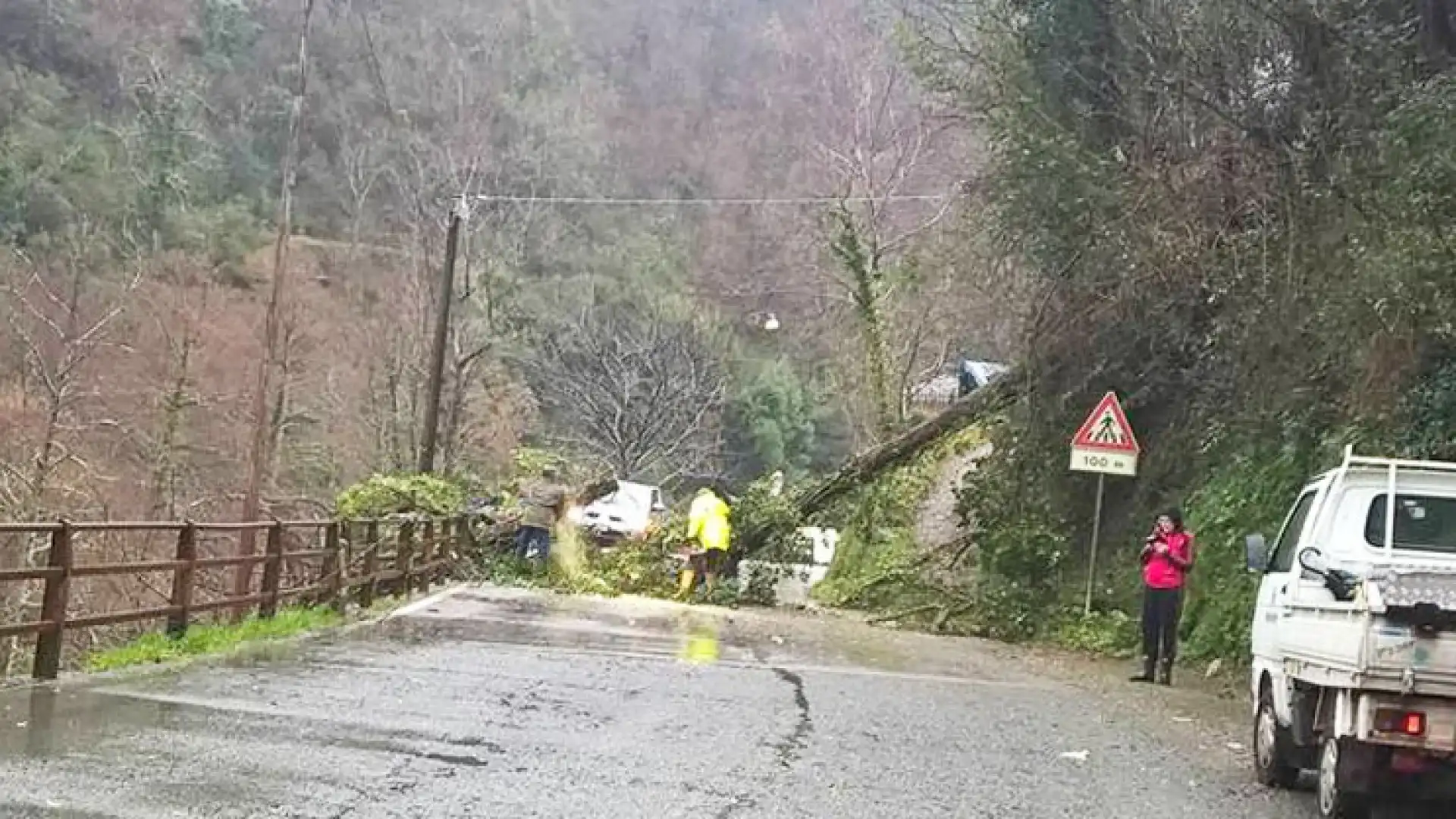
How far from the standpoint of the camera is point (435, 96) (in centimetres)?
5581

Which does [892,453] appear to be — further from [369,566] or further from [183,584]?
[183,584]

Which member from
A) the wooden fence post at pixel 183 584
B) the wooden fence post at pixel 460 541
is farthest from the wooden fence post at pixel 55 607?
the wooden fence post at pixel 460 541

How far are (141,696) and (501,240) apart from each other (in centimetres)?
4455

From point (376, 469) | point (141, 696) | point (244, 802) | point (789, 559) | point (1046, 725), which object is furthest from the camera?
point (376, 469)

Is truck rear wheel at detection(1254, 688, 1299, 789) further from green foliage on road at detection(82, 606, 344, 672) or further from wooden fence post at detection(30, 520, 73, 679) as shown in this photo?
green foliage on road at detection(82, 606, 344, 672)

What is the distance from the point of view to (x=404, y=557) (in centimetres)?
2195

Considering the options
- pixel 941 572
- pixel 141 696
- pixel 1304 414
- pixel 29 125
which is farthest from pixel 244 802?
pixel 29 125

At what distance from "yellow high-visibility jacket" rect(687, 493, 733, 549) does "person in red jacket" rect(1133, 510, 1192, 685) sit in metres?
11.1

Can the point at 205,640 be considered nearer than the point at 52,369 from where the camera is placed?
Yes

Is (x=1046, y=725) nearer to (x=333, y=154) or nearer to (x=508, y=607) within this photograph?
(x=508, y=607)

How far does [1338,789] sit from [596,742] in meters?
4.23

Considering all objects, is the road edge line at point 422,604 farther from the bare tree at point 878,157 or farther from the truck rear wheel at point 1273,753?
the bare tree at point 878,157

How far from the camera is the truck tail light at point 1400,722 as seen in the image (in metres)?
7.51

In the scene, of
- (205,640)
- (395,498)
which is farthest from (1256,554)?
(395,498)
